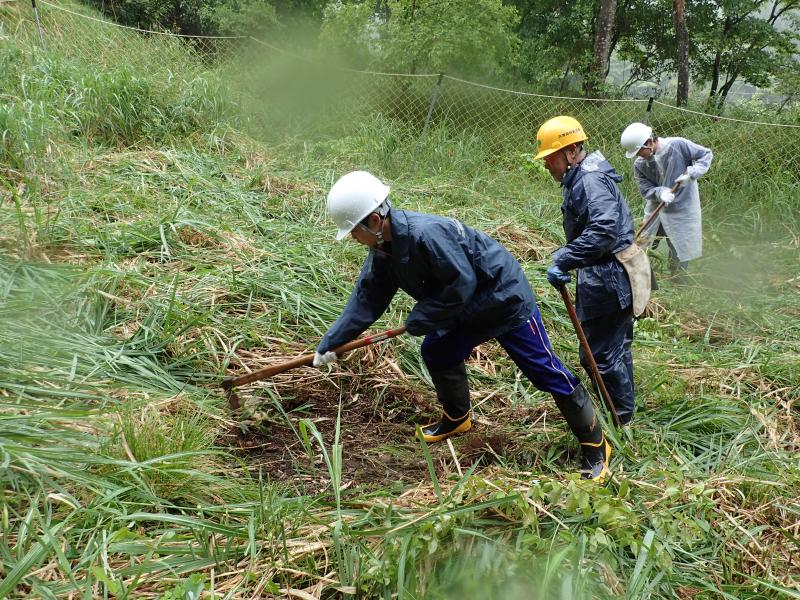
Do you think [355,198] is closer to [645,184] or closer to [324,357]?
[324,357]

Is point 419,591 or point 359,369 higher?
point 419,591

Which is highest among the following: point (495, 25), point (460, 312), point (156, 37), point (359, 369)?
point (495, 25)

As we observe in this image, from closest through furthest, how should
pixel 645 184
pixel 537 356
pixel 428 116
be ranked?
pixel 537 356, pixel 645 184, pixel 428 116

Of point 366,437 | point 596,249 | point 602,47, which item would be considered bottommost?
point 366,437

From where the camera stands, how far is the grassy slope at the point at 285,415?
191 cm

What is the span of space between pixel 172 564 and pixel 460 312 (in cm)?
138

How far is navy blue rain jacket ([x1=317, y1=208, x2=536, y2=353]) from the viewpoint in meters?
2.42

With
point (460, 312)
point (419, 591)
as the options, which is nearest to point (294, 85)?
point (460, 312)

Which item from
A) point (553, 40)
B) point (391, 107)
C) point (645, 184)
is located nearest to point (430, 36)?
point (391, 107)

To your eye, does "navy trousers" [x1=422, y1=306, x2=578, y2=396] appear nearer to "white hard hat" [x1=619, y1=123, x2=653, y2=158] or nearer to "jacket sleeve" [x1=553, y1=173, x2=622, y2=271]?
"jacket sleeve" [x1=553, y1=173, x2=622, y2=271]

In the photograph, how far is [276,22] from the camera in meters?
11.0

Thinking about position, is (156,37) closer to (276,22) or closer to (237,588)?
(276,22)

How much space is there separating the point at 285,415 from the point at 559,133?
1.83 m

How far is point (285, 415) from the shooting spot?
2980 millimetres
